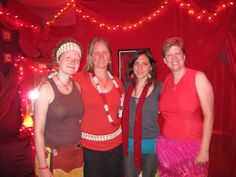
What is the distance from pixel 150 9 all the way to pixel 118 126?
2.22 m

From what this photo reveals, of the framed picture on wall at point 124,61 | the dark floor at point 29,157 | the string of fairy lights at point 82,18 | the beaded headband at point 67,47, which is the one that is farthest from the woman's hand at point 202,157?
the framed picture on wall at point 124,61

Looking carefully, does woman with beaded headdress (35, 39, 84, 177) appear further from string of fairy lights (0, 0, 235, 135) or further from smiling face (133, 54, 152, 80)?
string of fairy lights (0, 0, 235, 135)

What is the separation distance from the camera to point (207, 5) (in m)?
3.59

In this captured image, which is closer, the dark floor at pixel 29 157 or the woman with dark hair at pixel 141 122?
the woman with dark hair at pixel 141 122

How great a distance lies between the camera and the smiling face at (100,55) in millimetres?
2553

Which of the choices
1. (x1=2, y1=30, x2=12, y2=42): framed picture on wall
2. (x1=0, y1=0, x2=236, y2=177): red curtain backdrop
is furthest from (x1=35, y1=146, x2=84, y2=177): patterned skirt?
(x1=2, y1=30, x2=12, y2=42): framed picture on wall

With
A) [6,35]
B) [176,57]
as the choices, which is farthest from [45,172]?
[6,35]

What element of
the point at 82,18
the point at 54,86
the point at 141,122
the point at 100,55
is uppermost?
the point at 82,18

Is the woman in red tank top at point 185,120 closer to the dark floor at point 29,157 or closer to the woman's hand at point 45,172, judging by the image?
the woman's hand at point 45,172

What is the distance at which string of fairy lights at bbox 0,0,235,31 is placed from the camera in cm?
355

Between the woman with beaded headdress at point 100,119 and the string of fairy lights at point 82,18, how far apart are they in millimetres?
1723

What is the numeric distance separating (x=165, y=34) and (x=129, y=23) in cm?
60

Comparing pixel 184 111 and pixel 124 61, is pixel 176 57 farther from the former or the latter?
pixel 124 61

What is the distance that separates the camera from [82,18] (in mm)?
4422
